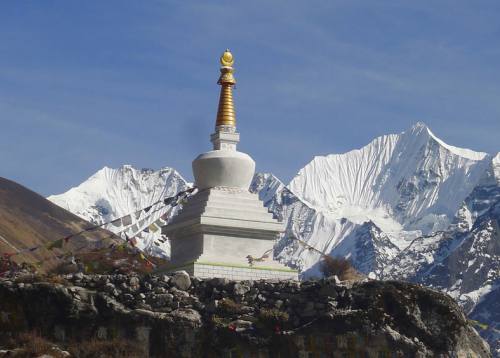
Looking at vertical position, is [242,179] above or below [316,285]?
above

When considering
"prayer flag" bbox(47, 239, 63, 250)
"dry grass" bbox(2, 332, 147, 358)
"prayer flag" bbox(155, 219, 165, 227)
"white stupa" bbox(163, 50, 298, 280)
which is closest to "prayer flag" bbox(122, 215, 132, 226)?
"prayer flag" bbox(155, 219, 165, 227)

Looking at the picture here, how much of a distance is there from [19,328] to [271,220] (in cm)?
803

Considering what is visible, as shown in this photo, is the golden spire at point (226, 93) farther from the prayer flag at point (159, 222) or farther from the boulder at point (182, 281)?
the boulder at point (182, 281)

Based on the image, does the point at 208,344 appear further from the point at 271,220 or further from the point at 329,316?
the point at 271,220

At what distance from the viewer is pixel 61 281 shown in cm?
3478

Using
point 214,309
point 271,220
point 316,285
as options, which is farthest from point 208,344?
point 271,220

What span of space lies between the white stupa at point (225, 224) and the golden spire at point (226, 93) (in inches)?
1.1

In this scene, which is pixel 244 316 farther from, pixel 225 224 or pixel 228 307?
pixel 225 224

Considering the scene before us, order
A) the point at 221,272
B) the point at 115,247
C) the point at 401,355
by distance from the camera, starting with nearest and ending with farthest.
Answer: the point at 401,355
the point at 221,272
the point at 115,247

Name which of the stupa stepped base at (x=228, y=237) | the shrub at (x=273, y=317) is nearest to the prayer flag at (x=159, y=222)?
the stupa stepped base at (x=228, y=237)

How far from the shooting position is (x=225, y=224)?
3822cm

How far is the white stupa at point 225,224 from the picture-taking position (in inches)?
1484

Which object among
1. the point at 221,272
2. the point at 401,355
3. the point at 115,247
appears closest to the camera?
the point at 401,355

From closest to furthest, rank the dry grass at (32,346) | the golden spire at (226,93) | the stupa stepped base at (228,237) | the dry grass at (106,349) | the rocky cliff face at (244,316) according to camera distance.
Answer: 1. the dry grass at (32,346)
2. the dry grass at (106,349)
3. the rocky cliff face at (244,316)
4. the stupa stepped base at (228,237)
5. the golden spire at (226,93)
